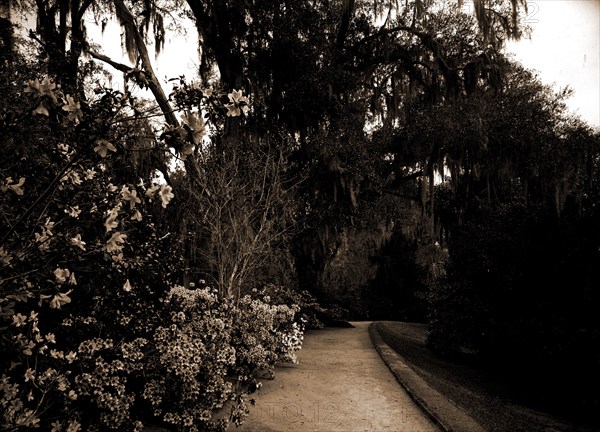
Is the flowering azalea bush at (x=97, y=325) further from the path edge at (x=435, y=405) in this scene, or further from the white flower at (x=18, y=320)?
the path edge at (x=435, y=405)

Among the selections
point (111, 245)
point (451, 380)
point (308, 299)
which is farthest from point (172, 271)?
point (308, 299)

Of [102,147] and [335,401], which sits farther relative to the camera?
[335,401]

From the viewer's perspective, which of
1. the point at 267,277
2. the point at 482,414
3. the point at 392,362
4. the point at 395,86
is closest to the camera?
the point at 482,414

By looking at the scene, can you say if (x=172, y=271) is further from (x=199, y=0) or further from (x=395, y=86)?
(x=395, y=86)

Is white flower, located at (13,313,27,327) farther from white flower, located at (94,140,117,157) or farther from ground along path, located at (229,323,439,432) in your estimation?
ground along path, located at (229,323,439,432)

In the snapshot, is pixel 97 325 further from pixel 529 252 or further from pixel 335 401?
pixel 529 252

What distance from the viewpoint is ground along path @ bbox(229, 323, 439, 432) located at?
453 centimetres

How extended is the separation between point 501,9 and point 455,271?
8046 millimetres

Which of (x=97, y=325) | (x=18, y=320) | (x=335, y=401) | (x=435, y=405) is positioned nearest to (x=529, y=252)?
(x=435, y=405)

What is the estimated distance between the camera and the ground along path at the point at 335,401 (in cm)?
453

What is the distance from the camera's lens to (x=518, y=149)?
37.8 ft

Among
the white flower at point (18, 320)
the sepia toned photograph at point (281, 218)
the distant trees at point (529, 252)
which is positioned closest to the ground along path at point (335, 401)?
the sepia toned photograph at point (281, 218)

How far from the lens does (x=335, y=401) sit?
17.5ft

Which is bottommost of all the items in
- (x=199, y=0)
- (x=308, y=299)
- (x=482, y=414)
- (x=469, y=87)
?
(x=482, y=414)
